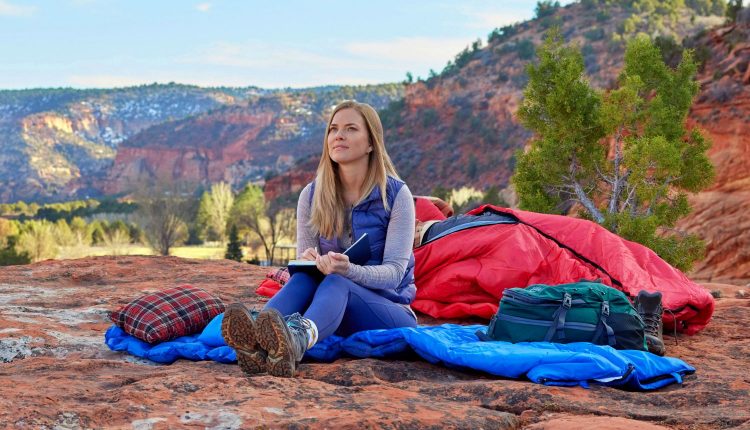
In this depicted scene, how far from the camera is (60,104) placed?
134 metres

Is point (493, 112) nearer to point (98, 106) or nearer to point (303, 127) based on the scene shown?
point (303, 127)

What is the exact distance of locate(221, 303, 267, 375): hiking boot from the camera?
3.03 m

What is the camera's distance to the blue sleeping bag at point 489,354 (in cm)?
323

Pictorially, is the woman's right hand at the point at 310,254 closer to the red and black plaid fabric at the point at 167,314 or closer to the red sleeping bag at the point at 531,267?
the red and black plaid fabric at the point at 167,314

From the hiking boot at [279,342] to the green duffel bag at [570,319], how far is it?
3.85ft

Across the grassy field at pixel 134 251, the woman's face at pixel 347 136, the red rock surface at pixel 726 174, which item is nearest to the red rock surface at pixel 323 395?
the woman's face at pixel 347 136

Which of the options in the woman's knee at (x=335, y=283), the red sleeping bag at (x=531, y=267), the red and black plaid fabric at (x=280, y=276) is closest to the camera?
the woman's knee at (x=335, y=283)

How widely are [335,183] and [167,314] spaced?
120cm

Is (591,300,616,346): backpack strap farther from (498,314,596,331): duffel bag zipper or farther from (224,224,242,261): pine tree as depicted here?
(224,224,242,261): pine tree

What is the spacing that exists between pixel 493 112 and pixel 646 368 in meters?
49.5

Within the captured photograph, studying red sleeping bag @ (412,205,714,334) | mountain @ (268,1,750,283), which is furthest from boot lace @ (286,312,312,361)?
mountain @ (268,1,750,283)

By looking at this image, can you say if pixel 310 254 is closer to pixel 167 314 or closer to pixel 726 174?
pixel 167 314

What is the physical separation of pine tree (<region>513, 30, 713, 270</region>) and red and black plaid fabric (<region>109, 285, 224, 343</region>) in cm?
639

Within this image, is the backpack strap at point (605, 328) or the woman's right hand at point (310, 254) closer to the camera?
the backpack strap at point (605, 328)
